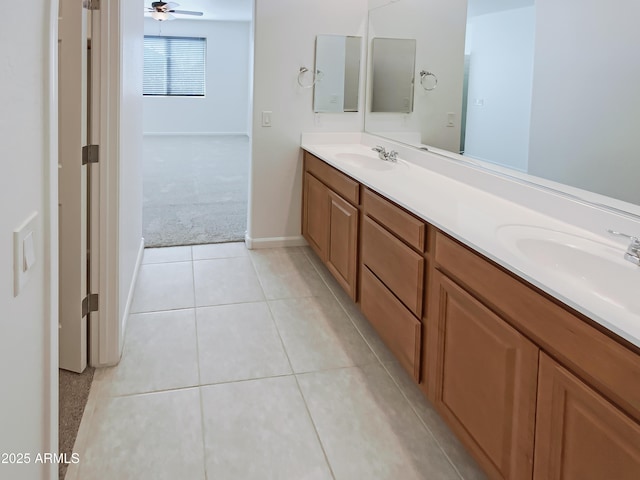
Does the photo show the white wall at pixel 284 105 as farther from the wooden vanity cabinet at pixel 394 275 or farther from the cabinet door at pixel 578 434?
the cabinet door at pixel 578 434

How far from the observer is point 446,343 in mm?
1850

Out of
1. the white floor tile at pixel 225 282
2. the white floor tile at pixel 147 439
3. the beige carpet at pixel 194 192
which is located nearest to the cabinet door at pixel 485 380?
the white floor tile at pixel 147 439

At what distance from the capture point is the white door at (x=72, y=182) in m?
2.10

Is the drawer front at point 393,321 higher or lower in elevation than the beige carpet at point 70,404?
higher

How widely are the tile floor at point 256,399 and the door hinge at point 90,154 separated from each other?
36.2 inches

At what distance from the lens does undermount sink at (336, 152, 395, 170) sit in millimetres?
3328

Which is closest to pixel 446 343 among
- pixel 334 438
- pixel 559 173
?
pixel 334 438

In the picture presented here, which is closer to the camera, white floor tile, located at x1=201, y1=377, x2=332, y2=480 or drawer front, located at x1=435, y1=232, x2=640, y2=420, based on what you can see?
drawer front, located at x1=435, y1=232, x2=640, y2=420

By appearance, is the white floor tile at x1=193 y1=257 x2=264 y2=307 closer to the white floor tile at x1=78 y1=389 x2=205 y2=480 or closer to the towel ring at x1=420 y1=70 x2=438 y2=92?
the white floor tile at x1=78 y1=389 x2=205 y2=480

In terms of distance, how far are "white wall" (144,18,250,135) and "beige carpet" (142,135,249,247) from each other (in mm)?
978

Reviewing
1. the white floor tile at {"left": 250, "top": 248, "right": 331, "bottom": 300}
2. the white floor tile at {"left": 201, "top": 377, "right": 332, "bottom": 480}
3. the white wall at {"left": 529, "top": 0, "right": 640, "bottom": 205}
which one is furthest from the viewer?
the white floor tile at {"left": 250, "top": 248, "right": 331, "bottom": 300}

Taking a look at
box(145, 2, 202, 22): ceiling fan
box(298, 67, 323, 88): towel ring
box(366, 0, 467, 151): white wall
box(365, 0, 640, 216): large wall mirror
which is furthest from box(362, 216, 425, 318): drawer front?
box(145, 2, 202, 22): ceiling fan
